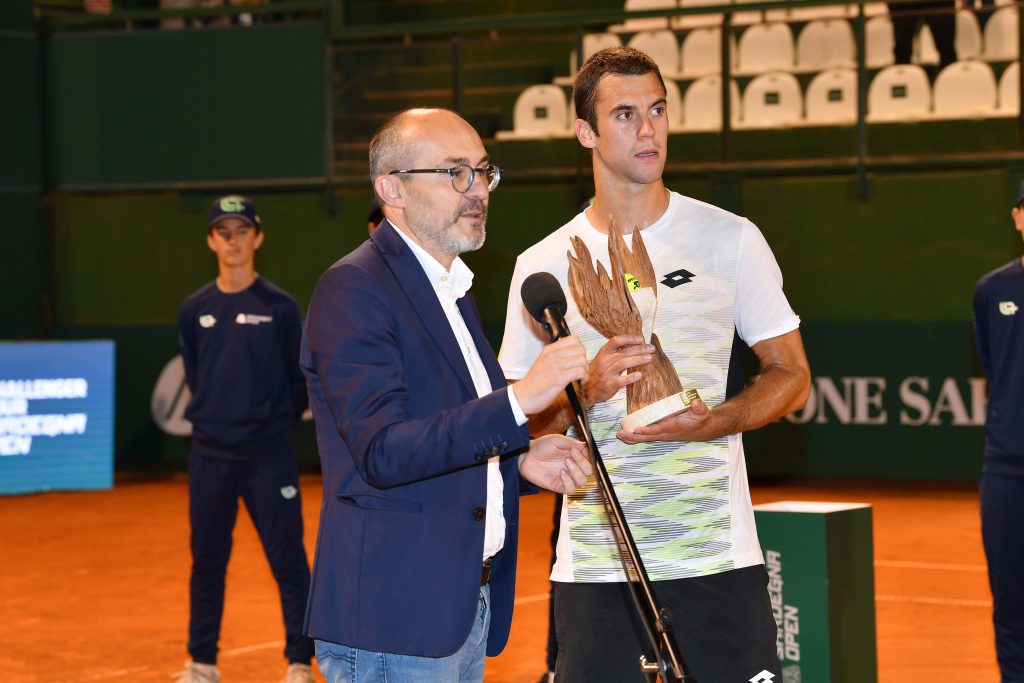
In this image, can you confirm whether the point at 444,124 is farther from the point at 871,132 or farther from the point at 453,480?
the point at 871,132

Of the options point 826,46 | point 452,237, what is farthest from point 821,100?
point 452,237

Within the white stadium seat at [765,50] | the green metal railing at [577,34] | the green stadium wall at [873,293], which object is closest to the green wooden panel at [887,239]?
the green stadium wall at [873,293]

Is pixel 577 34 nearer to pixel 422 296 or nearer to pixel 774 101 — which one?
pixel 774 101

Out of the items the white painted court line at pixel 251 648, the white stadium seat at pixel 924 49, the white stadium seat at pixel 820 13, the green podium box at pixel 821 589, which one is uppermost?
the white stadium seat at pixel 820 13

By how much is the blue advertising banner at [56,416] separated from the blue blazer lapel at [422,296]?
1043cm

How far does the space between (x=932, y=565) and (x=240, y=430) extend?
5241mm

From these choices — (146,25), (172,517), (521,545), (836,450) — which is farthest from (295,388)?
(146,25)

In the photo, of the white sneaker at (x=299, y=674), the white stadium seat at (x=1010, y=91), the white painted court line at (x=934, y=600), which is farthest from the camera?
the white stadium seat at (x=1010, y=91)

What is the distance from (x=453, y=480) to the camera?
119 inches

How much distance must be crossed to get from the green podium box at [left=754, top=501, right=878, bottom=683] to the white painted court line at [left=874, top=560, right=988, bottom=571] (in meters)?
4.11

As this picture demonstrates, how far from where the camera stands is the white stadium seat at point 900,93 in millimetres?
13430

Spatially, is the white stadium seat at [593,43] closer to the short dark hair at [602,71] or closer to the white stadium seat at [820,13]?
the white stadium seat at [820,13]

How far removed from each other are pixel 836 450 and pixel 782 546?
7948 millimetres

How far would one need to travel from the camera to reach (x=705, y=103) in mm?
A: 14188
